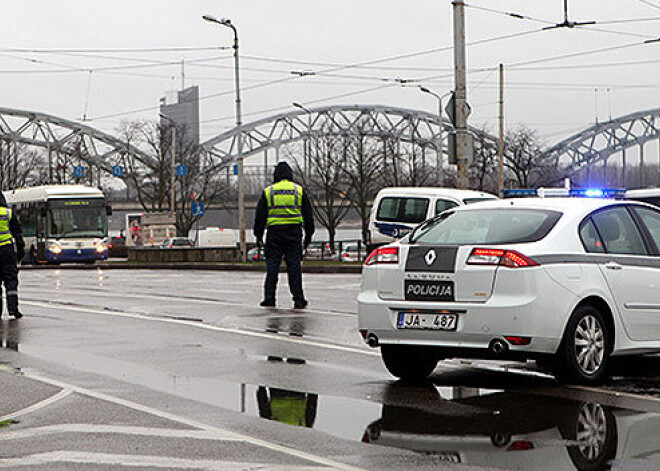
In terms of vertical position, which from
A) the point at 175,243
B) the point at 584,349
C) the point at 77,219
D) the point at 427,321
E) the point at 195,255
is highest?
the point at 77,219

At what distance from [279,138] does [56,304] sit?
145m

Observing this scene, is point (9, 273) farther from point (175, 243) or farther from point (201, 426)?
point (175, 243)

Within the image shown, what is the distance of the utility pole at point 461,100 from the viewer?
25.3 m

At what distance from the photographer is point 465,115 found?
2558 centimetres

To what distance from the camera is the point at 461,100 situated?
25516 millimetres

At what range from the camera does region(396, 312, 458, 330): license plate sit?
9.06 meters

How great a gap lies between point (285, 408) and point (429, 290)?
1.71 m

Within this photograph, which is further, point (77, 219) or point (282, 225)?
point (77, 219)

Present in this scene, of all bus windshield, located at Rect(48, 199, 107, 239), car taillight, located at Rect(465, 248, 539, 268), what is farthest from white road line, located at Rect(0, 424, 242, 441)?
bus windshield, located at Rect(48, 199, 107, 239)

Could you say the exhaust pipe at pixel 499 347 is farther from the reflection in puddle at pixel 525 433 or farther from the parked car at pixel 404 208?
the parked car at pixel 404 208

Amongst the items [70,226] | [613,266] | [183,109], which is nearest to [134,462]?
[613,266]

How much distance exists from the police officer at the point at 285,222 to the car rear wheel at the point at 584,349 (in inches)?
290

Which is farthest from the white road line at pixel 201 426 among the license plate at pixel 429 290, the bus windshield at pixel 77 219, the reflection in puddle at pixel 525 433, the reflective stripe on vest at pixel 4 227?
the bus windshield at pixel 77 219

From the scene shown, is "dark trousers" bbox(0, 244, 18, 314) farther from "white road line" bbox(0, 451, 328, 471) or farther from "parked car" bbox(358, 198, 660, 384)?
"white road line" bbox(0, 451, 328, 471)
